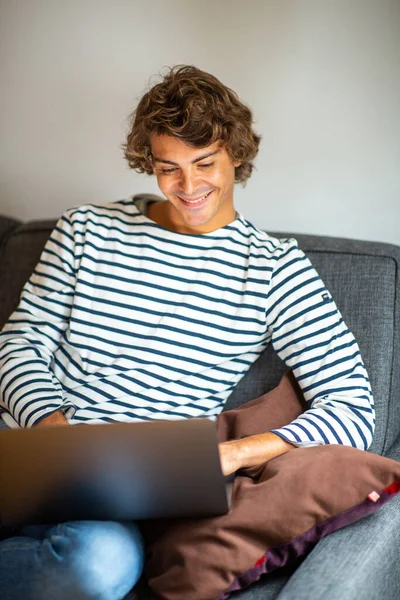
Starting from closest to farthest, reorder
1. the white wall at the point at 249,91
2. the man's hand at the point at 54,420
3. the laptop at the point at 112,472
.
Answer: the laptop at the point at 112,472
the man's hand at the point at 54,420
the white wall at the point at 249,91

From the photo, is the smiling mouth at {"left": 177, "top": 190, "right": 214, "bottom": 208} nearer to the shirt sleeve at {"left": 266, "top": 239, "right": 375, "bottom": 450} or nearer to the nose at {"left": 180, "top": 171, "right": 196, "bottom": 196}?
the nose at {"left": 180, "top": 171, "right": 196, "bottom": 196}

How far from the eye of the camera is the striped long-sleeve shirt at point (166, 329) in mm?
1423

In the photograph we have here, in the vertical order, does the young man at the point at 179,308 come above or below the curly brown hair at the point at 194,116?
below

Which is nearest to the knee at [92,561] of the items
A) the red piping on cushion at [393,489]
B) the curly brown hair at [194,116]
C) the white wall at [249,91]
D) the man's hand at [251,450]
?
the man's hand at [251,450]

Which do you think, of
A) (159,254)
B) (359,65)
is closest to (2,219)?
(159,254)

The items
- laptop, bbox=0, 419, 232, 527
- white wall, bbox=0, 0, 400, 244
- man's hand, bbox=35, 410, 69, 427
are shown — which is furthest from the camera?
white wall, bbox=0, 0, 400, 244

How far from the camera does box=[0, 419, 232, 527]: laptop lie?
0.99 m

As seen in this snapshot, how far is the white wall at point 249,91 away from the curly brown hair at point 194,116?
275 millimetres

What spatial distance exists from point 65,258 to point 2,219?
415 mm

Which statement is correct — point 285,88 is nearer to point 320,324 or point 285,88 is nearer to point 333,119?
point 333,119

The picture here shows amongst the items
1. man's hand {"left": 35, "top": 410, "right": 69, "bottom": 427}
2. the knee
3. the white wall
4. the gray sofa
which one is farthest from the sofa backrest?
the knee

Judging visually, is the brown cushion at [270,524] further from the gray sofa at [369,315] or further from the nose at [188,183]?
the nose at [188,183]

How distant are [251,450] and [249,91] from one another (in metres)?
0.96

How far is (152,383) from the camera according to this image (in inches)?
57.5
